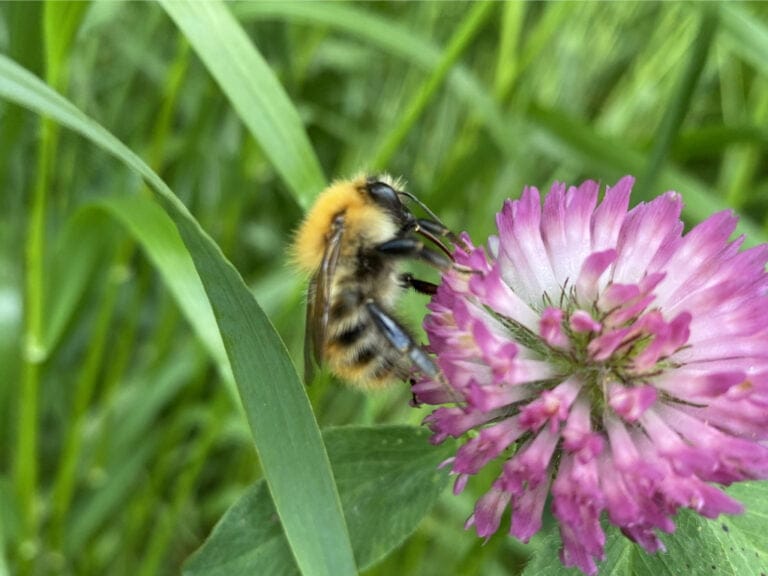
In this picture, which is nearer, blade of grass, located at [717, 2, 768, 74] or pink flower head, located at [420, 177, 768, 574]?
pink flower head, located at [420, 177, 768, 574]

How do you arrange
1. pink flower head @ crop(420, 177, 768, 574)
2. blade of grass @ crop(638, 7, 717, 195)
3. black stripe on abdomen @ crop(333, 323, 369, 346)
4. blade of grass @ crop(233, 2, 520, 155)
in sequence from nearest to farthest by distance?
pink flower head @ crop(420, 177, 768, 574), black stripe on abdomen @ crop(333, 323, 369, 346), blade of grass @ crop(638, 7, 717, 195), blade of grass @ crop(233, 2, 520, 155)

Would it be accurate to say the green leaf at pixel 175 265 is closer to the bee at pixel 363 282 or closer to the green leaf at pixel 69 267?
the green leaf at pixel 69 267

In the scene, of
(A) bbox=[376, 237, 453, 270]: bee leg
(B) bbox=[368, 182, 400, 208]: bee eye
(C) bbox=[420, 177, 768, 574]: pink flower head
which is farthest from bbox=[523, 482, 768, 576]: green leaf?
(B) bbox=[368, 182, 400, 208]: bee eye

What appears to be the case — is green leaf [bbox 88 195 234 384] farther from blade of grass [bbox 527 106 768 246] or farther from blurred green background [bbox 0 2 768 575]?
blade of grass [bbox 527 106 768 246]

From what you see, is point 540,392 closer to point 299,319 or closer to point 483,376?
point 483,376

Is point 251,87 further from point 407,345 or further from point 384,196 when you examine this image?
point 407,345

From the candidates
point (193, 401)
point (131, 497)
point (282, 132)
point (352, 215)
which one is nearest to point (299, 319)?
point (193, 401)
